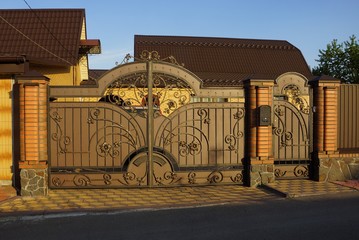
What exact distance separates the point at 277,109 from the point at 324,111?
1.18 m

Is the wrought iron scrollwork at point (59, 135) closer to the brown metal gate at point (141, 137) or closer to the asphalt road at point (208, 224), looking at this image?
the brown metal gate at point (141, 137)

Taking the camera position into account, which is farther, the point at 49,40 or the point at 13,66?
the point at 49,40

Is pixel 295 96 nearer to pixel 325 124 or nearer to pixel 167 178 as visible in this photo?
pixel 325 124

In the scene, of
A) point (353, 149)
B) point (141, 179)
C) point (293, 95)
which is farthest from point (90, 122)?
point (353, 149)

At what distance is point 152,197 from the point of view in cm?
Result: 885

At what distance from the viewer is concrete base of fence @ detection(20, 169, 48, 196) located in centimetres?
903

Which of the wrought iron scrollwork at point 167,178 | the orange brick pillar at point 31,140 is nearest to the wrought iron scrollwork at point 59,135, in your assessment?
the orange brick pillar at point 31,140

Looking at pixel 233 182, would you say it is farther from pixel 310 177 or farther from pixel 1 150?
Answer: pixel 1 150

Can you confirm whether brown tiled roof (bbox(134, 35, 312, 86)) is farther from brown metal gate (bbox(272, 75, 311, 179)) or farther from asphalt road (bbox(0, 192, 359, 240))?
asphalt road (bbox(0, 192, 359, 240))

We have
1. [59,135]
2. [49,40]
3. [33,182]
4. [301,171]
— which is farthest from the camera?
[49,40]

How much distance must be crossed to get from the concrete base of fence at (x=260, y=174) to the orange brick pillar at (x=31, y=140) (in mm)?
4627

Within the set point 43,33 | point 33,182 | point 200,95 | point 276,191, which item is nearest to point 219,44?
point 43,33

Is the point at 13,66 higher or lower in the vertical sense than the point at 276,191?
higher

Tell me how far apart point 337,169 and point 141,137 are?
Result: 4.95 metres
